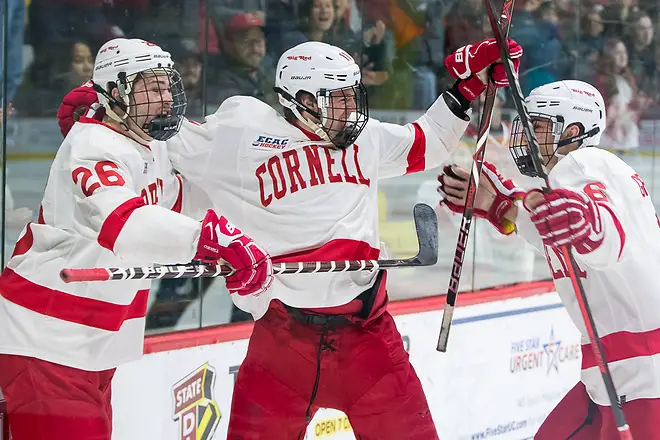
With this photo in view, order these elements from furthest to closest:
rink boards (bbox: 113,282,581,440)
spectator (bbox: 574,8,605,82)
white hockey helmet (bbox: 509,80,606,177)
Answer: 1. spectator (bbox: 574,8,605,82)
2. rink boards (bbox: 113,282,581,440)
3. white hockey helmet (bbox: 509,80,606,177)

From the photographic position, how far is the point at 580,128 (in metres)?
2.64

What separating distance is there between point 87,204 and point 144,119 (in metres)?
0.24

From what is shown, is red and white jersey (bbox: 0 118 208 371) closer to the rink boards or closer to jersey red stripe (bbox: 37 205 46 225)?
jersey red stripe (bbox: 37 205 46 225)

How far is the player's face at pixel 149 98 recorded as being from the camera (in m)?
2.24

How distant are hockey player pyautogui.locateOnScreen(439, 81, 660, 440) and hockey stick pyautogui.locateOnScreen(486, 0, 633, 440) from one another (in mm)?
54

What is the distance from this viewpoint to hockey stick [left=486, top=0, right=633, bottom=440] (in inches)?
94.2

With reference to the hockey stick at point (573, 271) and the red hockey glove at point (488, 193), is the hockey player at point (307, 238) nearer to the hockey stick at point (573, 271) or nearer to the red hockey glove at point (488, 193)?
A: the hockey stick at point (573, 271)

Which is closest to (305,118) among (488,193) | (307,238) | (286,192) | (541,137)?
(286,192)

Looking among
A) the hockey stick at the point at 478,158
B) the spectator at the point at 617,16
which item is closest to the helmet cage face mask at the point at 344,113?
the hockey stick at the point at 478,158

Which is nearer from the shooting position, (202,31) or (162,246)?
(162,246)

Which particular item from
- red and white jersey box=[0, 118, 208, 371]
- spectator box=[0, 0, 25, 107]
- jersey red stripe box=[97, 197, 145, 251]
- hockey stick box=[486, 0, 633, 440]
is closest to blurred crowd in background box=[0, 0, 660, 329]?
spectator box=[0, 0, 25, 107]

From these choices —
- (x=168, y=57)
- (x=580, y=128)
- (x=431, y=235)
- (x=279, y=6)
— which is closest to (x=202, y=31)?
(x=279, y=6)

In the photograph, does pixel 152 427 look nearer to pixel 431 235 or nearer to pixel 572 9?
pixel 431 235

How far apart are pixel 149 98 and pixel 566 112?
104 cm
